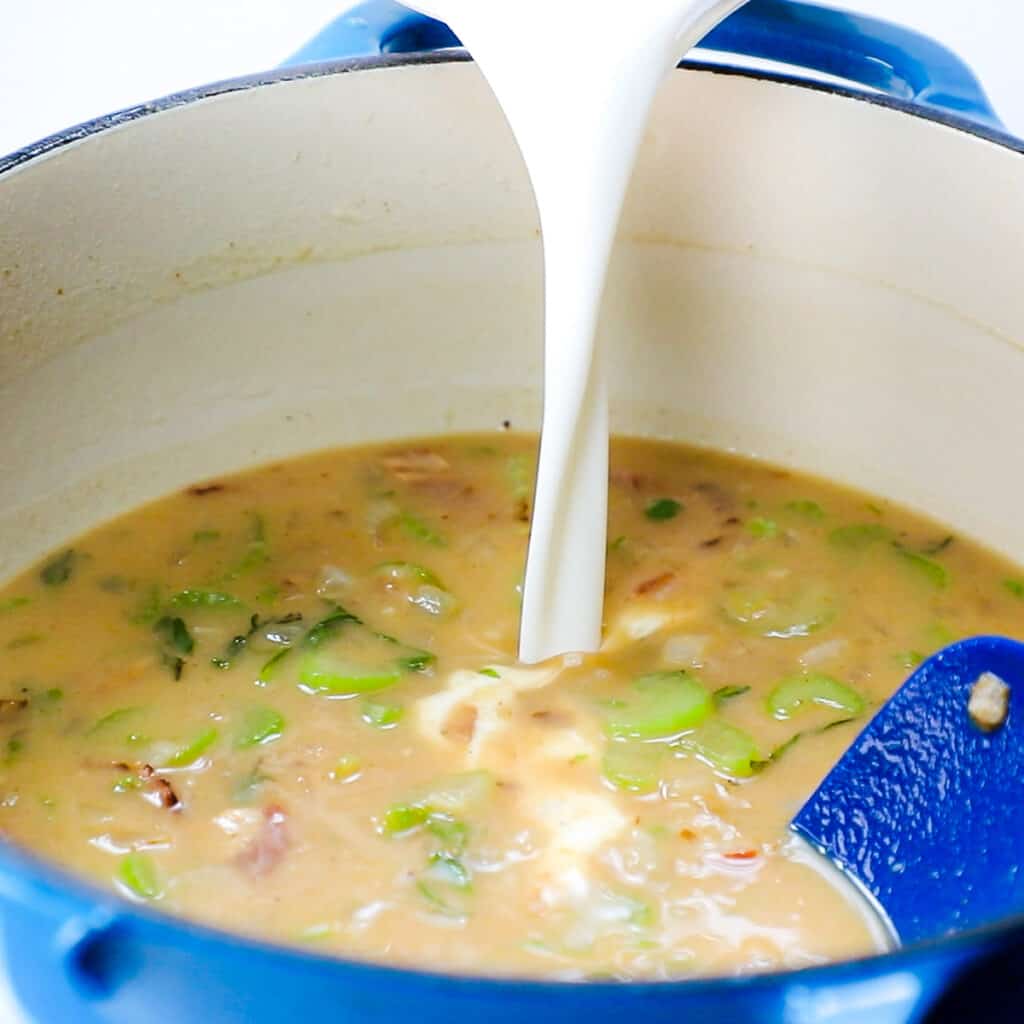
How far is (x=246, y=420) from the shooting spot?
1907 millimetres

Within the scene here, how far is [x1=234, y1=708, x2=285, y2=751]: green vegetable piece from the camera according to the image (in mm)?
1489

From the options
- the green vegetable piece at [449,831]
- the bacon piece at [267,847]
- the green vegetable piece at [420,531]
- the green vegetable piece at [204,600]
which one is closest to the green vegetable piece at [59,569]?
the green vegetable piece at [204,600]

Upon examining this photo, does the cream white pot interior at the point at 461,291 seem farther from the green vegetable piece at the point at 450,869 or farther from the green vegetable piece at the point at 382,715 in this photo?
the green vegetable piece at the point at 450,869

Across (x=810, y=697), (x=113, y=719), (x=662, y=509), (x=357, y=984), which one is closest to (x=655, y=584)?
(x=662, y=509)

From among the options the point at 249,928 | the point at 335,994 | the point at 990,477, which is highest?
the point at 335,994

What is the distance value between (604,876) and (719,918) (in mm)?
101

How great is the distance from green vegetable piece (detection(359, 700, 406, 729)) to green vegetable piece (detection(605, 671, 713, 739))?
199 millimetres

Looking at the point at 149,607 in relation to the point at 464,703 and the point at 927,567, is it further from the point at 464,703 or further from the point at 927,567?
the point at 927,567

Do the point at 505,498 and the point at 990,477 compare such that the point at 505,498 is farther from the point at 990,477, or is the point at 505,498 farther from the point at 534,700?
the point at 990,477

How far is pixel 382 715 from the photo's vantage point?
152 centimetres

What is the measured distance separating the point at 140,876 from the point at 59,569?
0.50m

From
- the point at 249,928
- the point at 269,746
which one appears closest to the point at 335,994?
the point at 249,928

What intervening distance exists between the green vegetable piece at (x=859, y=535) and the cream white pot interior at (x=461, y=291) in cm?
7

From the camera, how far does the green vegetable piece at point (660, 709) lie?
151cm
